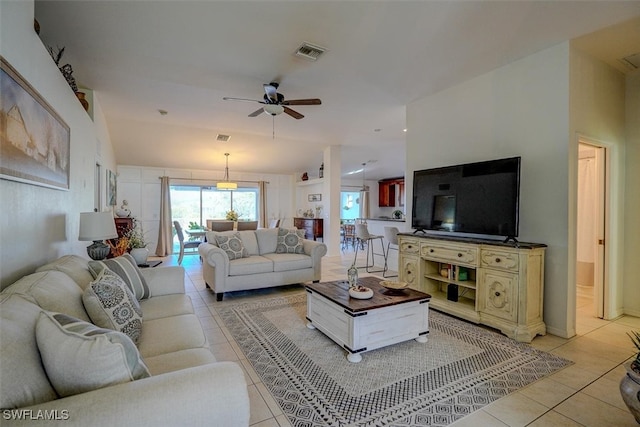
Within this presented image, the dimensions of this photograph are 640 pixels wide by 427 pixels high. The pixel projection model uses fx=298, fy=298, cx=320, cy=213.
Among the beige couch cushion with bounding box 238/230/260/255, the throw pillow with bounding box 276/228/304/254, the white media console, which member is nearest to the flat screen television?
the white media console

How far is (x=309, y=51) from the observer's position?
9.86ft

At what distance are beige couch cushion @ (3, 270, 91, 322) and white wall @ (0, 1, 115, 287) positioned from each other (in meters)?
0.23

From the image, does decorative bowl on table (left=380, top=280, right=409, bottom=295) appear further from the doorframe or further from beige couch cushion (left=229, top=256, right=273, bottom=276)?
the doorframe

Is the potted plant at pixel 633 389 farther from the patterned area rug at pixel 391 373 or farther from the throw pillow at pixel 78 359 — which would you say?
the throw pillow at pixel 78 359

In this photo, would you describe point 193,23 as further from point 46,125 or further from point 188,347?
point 188,347

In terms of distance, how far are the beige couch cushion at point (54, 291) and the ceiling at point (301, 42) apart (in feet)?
6.98

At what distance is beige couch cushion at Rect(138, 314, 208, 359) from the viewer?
170 cm

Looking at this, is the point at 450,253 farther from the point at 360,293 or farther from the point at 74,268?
the point at 74,268

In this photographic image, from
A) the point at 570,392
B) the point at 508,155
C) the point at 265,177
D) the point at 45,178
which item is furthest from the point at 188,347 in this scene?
the point at 265,177

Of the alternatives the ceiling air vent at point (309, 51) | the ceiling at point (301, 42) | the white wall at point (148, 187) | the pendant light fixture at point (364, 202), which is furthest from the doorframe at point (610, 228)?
the white wall at point (148, 187)

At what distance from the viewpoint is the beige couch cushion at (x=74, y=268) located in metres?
1.83

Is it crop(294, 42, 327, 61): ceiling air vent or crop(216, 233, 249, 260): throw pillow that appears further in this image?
crop(216, 233, 249, 260): throw pillow

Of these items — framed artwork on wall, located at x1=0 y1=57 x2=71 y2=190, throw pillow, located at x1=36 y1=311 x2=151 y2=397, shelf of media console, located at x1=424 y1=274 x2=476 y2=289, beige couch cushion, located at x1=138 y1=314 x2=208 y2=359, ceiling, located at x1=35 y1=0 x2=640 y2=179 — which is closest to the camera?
throw pillow, located at x1=36 y1=311 x2=151 y2=397

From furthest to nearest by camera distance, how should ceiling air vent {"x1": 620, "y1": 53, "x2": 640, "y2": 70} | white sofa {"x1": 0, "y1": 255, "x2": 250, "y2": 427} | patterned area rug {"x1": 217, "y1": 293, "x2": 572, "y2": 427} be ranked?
ceiling air vent {"x1": 620, "y1": 53, "x2": 640, "y2": 70} → patterned area rug {"x1": 217, "y1": 293, "x2": 572, "y2": 427} → white sofa {"x1": 0, "y1": 255, "x2": 250, "y2": 427}
